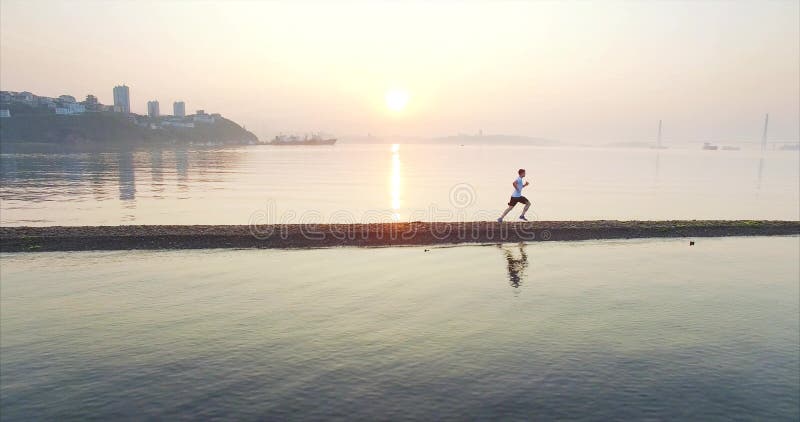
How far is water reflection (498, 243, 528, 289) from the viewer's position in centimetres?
1611

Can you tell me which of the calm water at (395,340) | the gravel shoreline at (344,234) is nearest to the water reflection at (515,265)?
the calm water at (395,340)

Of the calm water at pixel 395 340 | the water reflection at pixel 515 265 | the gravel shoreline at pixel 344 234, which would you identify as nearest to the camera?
the calm water at pixel 395 340

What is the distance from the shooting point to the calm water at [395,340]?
8430 millimetres

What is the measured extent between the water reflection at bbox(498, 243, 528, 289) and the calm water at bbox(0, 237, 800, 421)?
145 millimetres

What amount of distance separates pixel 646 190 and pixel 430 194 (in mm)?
25093

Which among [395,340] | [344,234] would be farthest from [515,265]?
[344,234]

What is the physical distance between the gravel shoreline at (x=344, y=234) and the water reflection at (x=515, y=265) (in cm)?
232

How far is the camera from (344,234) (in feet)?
77.7

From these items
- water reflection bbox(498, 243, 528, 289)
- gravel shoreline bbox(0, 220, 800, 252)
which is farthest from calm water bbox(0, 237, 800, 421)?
gravel shoreline bbox(0, 220, 800, 252)

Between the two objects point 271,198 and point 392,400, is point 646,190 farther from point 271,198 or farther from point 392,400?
point 392,400

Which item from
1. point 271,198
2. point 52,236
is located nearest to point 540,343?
point 52,236

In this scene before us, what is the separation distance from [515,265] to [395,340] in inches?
337

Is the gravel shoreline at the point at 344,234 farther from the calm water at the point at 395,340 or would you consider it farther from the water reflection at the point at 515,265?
the calm water at the point at 395,340

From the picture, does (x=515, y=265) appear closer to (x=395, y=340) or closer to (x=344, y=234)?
(x=395, y=340)
